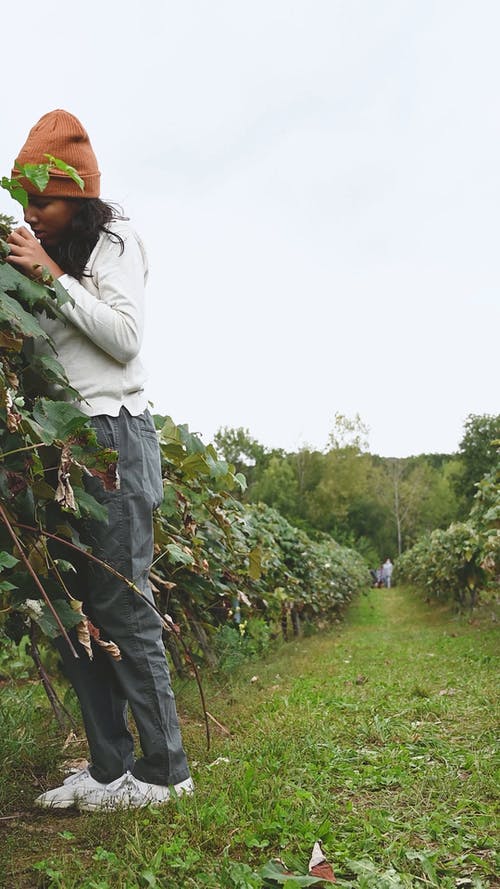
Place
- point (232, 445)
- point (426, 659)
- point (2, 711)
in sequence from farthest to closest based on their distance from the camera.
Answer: point (232, 445) → point (426, 659) → point (2, 711)

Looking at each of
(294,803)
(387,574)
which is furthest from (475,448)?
(294,803)

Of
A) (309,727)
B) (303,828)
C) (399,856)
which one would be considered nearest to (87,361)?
(303,828)

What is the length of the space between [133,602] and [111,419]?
21.7 inches

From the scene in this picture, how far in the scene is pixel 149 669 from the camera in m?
2.22

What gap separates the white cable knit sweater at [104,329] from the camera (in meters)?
2.13

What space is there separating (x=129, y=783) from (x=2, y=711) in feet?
3.52

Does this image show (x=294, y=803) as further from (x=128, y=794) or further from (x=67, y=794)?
(x=67, y=794)

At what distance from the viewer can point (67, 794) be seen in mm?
2305

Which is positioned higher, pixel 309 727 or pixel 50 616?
pixel 50 616

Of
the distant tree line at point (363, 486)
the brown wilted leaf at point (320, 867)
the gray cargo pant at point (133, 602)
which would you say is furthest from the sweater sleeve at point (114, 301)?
the distant tree line at point (363, 486)

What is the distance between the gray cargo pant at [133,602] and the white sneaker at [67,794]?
0.10 feet

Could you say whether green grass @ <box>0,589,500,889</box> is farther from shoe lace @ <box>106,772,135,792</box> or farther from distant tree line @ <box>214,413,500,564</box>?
distant tree line @ <box>214,413,500,564</box>

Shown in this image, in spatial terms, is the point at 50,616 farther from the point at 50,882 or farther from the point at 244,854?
the point at 244,854

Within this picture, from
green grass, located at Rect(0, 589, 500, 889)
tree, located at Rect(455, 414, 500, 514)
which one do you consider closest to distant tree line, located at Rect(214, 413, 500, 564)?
tree, located at Rect(455, 414, 500, 514)
